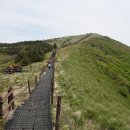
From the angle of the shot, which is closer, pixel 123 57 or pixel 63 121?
pixel 63 121

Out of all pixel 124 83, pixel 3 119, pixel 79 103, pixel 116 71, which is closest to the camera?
pixel 3 119

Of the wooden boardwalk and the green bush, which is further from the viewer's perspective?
the green bush

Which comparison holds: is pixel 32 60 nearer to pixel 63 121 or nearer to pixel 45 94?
pixel 45 94

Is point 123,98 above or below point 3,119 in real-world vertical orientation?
below

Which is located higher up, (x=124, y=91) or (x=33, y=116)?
(x=33, y=116)

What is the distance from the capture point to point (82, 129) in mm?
18641

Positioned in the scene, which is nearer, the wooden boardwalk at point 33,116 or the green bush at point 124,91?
the wooden boardwalk at point 33,116

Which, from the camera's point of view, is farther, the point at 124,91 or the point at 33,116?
the point at 124,91

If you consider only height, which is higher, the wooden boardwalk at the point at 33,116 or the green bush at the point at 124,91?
the wooden boardwalk at the point at 33,116

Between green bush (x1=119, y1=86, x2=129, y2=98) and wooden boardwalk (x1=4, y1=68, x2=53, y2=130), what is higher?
wooden boardwalk (x1=4, y1=68, x2=53, y2=130)

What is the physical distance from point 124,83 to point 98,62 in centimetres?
1331

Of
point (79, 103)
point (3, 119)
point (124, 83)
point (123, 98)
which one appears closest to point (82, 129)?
point (3, 119)

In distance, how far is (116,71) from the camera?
2790 inches

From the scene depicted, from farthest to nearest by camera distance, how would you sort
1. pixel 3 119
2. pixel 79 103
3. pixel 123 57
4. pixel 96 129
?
pixel 123 57 < pixel 79 103 < pixel 96 129 < pixel 3 119
